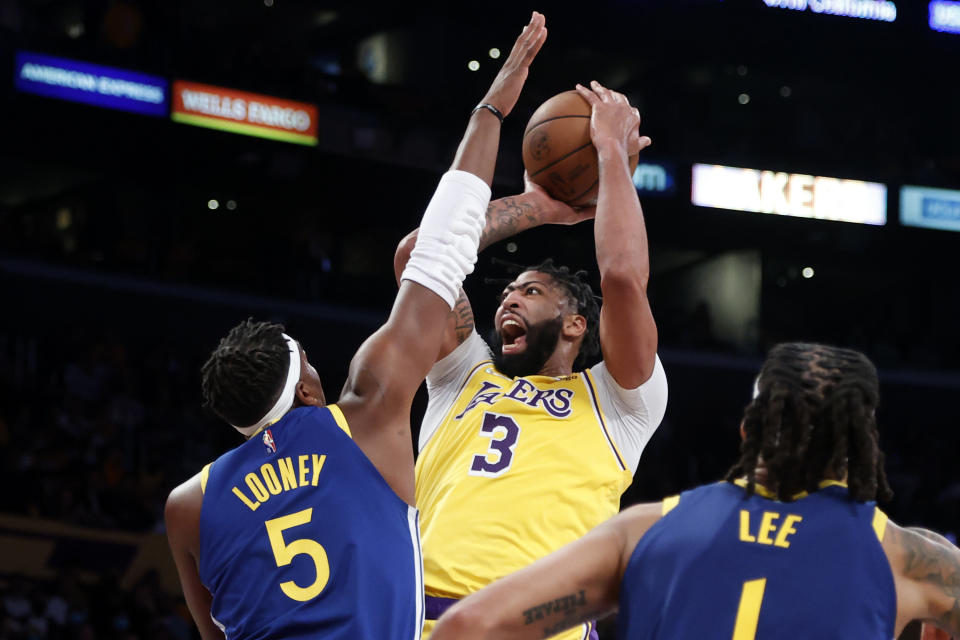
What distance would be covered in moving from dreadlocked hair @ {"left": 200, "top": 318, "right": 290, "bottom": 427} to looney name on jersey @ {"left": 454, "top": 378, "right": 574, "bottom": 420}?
3.31ft

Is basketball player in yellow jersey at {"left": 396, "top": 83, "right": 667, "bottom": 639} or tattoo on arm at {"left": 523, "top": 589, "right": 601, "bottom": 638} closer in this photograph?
tattoo on arm at {"left": 523, "top": 589, "right": 601, "bottom": 638}

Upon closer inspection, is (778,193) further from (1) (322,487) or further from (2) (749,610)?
(2) (749,610)

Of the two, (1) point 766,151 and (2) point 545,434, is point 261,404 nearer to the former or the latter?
(2) point 545,434

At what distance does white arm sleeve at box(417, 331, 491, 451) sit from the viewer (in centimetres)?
382

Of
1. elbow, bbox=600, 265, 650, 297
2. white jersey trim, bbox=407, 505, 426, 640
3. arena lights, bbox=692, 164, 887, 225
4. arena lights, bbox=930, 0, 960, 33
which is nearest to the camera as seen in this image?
white jersey trim, bbox=407, 505, 426, 640

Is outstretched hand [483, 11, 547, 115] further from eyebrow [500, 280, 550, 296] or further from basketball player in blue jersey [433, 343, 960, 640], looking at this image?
basketball player in blue jersey [433, 343, 960, 640]

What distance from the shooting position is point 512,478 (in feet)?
11.2

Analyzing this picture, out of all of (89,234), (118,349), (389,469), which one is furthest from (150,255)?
(389,469)

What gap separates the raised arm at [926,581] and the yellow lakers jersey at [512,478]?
4.78ft

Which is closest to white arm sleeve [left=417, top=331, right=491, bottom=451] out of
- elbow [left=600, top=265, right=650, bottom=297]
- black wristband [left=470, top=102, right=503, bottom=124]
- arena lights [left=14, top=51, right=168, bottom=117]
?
elbow [left=600, top=265, right=650, bottom=297]

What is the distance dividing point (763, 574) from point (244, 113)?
44.5 ft

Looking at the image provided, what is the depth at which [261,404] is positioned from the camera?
2.73m

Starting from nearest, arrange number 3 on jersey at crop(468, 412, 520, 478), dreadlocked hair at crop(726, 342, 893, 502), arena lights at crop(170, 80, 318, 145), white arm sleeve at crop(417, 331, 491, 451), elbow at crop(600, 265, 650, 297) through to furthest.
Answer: dreadlocked hair at crop(726, 342, 893, 502), elbow at crop(600, 265, 650, 297), number 3 on jersey at crop(468, 412, 520, 478), white arm sleeve at crop(417, 331, 491, 451), arena lights at crop(170, 80, 318, 145)

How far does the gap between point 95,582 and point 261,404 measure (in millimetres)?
8068
